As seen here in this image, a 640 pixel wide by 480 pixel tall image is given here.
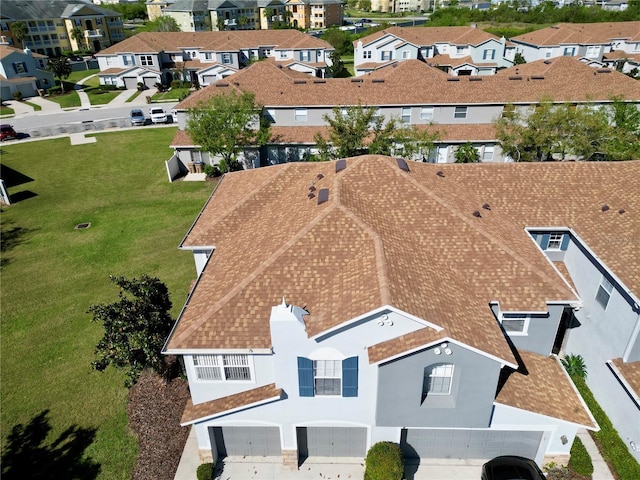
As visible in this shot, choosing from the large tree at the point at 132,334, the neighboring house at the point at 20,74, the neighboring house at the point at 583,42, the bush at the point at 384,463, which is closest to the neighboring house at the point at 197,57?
the neighboring house at the point at 20,74

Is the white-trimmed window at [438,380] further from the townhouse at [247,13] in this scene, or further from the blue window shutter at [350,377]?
the townhouse at [247,13]

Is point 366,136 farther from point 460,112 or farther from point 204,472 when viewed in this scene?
point 204,472

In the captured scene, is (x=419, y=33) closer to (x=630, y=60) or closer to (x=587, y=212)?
(x=630, y=60)

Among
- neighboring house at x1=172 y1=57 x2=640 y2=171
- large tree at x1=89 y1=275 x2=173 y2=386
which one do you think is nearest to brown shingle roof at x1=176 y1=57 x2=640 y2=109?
neighboring house at x1=172 y1=57 x2=640 y2=171

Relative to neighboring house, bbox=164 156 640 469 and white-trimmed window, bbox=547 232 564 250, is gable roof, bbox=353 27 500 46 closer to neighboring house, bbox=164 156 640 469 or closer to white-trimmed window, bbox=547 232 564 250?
white-trimmed window, bbox=547 232 564 250

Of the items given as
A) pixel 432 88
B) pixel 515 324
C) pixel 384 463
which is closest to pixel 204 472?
pixel 384 463

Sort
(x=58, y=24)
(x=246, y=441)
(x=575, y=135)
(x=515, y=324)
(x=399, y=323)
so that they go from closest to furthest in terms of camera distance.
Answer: (x=399, y=323), (x=246, y=441), (x=515, y=324), (x=575, y=135), (x=58, y=24)
